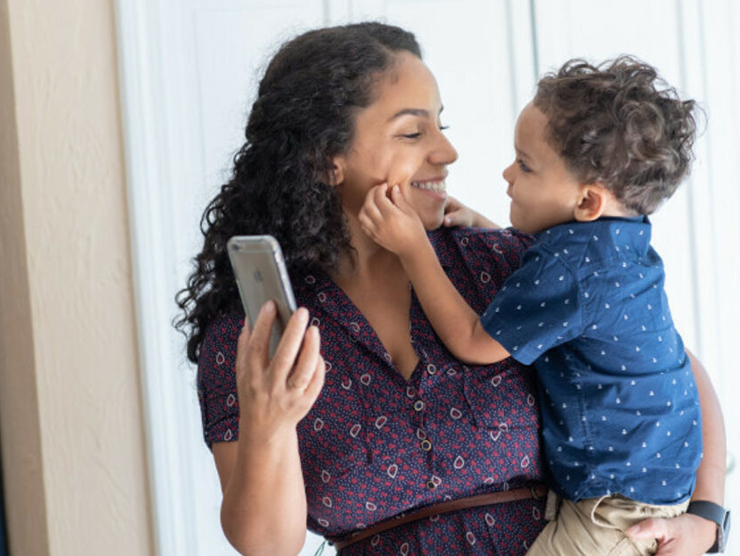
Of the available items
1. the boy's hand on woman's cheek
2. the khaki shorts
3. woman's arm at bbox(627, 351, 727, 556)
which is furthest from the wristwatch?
the boy's hand on woman's cheek

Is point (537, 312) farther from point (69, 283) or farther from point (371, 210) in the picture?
point (69, 283)

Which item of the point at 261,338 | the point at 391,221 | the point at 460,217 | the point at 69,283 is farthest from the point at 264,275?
the point at 69,283

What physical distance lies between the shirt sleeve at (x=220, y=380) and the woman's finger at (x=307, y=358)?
42 centimetres

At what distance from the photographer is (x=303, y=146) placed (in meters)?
1.68

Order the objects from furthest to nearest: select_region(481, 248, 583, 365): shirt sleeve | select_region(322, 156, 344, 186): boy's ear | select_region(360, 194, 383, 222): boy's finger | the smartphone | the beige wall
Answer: the beige wall < select_region(322, 156, 344, 186): boy's ear < select_region(360, 194, 383, 222): boy's finger < select_region(481, 248, 583, 365): shirt sleeve < the smartphone

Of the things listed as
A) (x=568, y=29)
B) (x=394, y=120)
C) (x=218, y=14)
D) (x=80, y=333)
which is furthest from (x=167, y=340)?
(x=568, y=29)

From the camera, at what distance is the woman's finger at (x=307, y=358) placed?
1179 mm

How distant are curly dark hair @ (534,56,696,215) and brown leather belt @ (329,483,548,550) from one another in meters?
0.46

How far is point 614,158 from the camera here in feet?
4.91

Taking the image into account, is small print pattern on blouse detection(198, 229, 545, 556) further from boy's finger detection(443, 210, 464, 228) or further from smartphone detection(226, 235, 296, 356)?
smartphone detection(226, 235, 296, 356)

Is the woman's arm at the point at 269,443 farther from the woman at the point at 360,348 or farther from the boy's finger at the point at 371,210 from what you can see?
the boy's finger at the point at 371,210

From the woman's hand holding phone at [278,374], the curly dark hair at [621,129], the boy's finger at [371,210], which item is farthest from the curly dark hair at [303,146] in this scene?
the woman's hand holding phone at [278,374]

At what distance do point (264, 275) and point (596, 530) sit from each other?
0.67 meters

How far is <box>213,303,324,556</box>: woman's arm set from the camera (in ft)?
3.92
